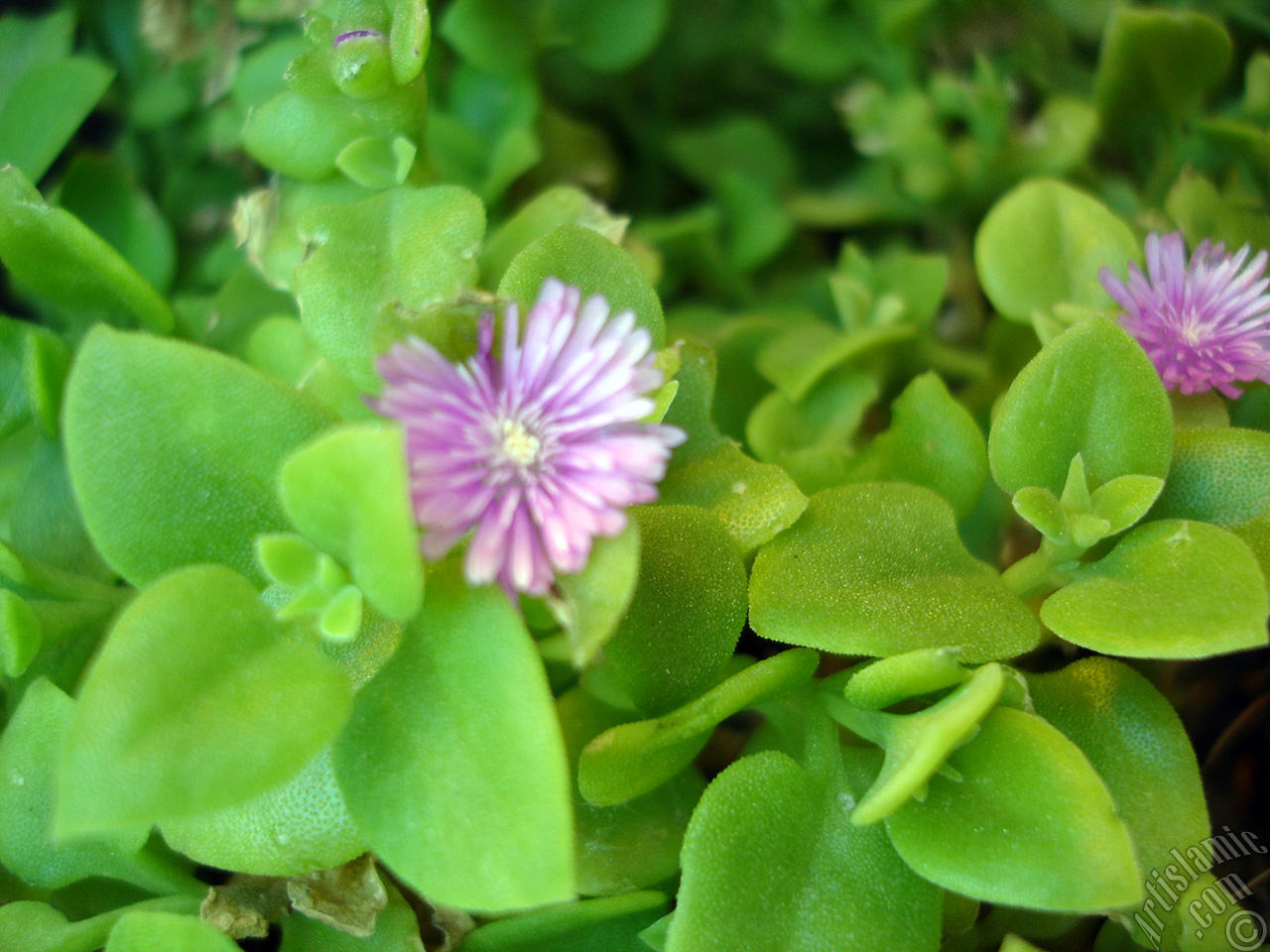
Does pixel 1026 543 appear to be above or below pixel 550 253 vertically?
below

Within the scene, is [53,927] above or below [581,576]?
below

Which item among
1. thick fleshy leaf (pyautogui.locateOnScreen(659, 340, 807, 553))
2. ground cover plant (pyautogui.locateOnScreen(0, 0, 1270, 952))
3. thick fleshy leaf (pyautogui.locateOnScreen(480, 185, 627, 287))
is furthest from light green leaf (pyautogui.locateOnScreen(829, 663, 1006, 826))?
thick fleshy leaf (pyautogui.locateOnScreen(480, 185, 627, 287))

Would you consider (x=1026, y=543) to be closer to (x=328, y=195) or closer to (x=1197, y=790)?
(x=1197, y=790)

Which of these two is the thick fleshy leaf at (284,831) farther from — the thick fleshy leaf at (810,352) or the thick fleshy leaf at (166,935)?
the thick fleshy leaf at (810,352)

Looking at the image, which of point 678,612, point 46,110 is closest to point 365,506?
point 678,612

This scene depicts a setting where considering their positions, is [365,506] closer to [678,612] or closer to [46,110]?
[678,612]

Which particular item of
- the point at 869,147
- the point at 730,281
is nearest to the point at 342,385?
the point at 730,281

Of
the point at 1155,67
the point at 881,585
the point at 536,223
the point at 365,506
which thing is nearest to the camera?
the point at 365,506
